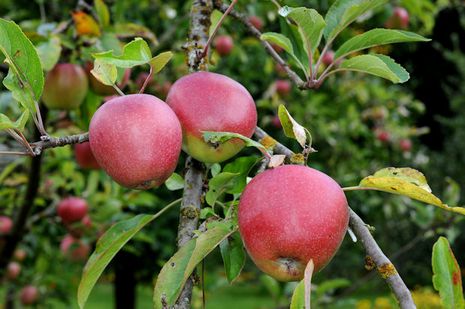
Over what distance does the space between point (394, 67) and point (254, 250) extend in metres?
0.39

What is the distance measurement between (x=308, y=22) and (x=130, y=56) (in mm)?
267

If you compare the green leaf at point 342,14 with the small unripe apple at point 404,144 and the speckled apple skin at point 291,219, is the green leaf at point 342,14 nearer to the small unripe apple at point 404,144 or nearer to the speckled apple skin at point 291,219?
the speckled apple skin at point 291,219

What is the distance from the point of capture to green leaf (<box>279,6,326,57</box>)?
0.85m

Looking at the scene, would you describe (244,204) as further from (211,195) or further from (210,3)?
(210,3)

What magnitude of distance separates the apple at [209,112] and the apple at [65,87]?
699mm

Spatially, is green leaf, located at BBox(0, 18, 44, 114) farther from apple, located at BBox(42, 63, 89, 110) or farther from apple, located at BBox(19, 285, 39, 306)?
apple, located at BBox(19, 285, 39, 306)

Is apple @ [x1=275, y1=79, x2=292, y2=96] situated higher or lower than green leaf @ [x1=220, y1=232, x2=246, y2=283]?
lower

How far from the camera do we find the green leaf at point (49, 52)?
1316mm

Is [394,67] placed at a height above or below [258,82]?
above

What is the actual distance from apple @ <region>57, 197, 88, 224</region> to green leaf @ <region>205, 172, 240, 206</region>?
60.3 inches

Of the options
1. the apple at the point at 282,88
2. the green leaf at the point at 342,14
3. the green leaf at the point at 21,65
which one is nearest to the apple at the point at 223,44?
the apple at the point at 282,88

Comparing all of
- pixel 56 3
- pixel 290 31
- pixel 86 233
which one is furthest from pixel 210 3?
pixel 56 3

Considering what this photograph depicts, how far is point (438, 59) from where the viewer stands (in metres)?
3.25

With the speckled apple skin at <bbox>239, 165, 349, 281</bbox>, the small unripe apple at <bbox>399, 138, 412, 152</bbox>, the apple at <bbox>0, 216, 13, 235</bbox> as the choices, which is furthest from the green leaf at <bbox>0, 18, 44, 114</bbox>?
the small unripe apple at <bbox>399, 138, 412, 152</bbox>
